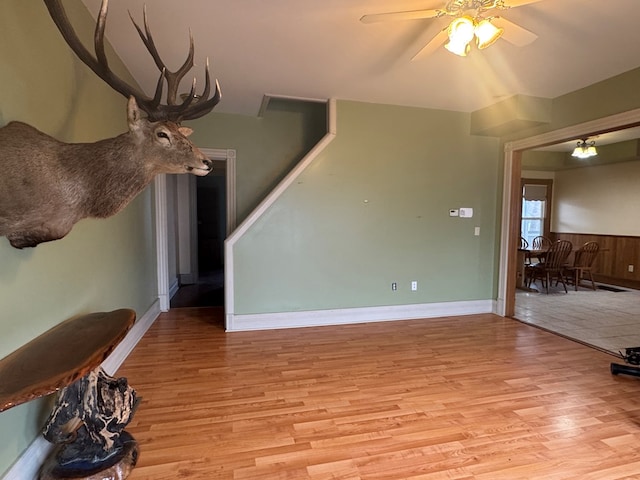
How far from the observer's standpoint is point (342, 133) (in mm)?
3957

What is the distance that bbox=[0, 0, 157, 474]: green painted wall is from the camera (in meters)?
1.45

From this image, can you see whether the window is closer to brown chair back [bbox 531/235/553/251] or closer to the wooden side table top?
brown chair back [bbox 531/235/553/251]

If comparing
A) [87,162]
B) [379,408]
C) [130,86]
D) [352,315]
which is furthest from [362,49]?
[352,315]

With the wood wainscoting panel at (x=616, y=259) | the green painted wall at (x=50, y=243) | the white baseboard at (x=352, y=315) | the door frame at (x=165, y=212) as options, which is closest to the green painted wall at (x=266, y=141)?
the door frame at (x=165, y=212)

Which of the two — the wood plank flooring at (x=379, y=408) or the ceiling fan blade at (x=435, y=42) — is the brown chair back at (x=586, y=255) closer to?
the wood plank flooring at (x=379, y=408)

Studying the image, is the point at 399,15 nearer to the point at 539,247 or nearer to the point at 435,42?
the point at 435,42

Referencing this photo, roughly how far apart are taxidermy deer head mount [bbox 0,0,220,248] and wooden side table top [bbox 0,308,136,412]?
1.53 feet

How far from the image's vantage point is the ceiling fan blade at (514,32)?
1966mm

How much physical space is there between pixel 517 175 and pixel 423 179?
4.05ft

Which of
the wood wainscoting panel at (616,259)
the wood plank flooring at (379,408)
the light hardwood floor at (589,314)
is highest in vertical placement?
the wood wainscoting panel at (616,259)

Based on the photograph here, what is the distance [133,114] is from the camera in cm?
152

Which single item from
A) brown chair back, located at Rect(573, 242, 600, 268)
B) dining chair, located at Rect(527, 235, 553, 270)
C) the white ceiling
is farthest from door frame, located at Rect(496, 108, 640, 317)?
brown chair back, located at Rect(573, 242, 600, 268)

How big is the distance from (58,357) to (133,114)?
1074 millimetres

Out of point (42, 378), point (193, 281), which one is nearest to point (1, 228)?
point (42, 378)
